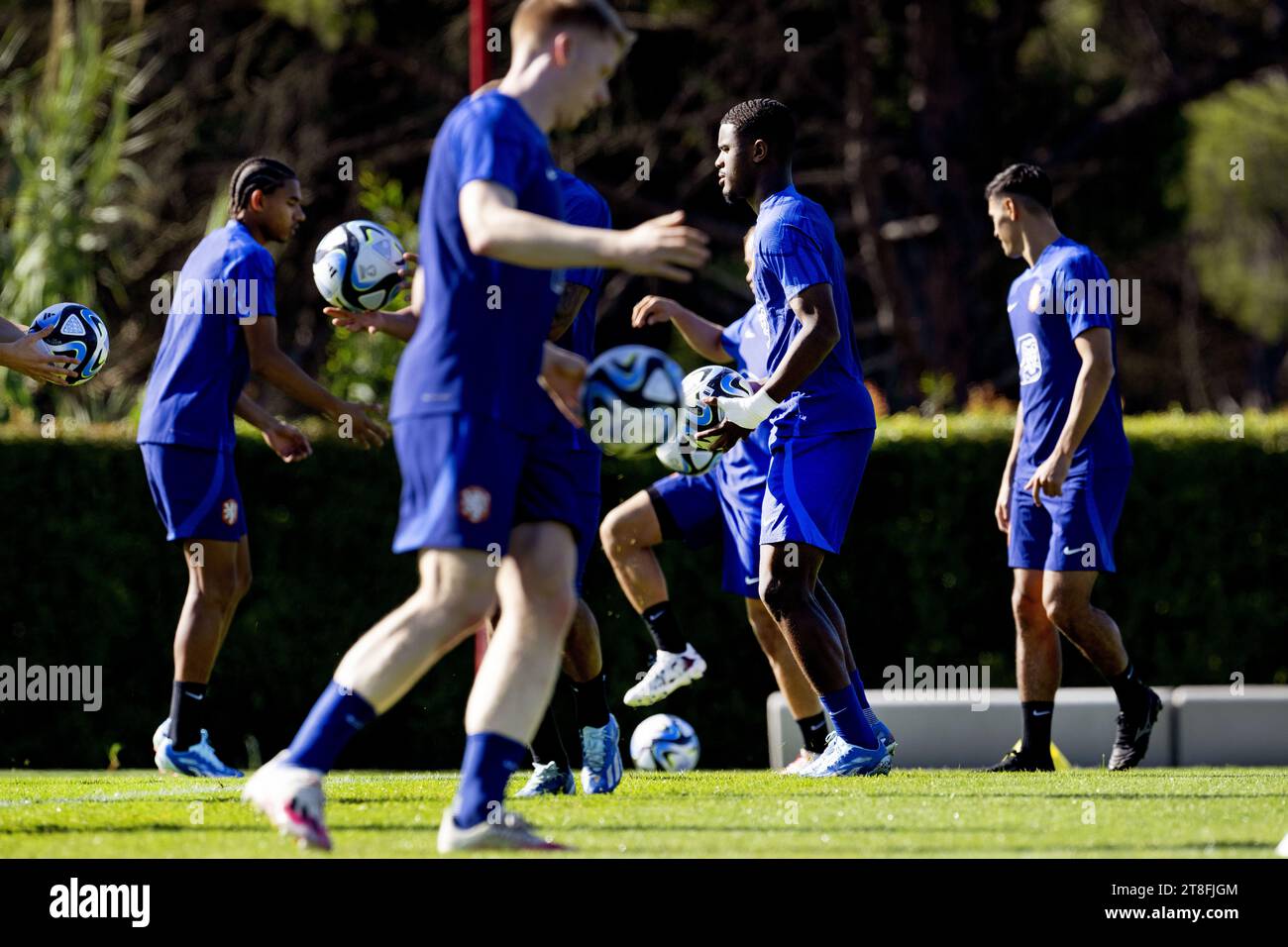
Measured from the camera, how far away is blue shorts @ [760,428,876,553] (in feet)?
22.4

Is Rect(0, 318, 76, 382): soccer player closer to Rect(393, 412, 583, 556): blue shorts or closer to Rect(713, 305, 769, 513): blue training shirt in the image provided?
Rect(393, 412, 583, 556): blue shorts

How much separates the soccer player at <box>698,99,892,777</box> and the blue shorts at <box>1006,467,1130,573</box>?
1.01 m

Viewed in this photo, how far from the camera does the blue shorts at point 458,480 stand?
455 cm

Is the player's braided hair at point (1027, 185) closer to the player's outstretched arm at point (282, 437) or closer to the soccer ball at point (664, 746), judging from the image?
the soccer ball at point (664, 746)

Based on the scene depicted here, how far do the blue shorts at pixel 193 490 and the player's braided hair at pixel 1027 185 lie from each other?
3.53 meters

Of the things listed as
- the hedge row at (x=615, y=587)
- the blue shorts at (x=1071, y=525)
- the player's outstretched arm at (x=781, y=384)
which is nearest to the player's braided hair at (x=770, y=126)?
the player's outstretched arm at (x=781, y=384)

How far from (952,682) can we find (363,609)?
363 centimetres

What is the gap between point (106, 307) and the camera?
21.3 meters

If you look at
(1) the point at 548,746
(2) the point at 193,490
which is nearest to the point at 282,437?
(2) the point at 193,490

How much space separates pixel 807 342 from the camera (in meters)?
6.54

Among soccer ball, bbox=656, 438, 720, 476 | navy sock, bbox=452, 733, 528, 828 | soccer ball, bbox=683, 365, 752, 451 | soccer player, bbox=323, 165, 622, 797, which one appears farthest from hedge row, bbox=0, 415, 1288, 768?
navy sock, bbox=452, 733, 528, 828

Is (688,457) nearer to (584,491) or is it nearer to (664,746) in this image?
(584,491)

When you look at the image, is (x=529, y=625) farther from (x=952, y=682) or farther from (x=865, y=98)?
(x=865, y=98)

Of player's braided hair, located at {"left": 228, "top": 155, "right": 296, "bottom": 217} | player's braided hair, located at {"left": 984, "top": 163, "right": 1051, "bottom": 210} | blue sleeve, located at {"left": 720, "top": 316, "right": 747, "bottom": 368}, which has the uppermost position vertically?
player's braided hair, located at {"left": 228, "top": 155, "right": 296, "bottom": 217}
